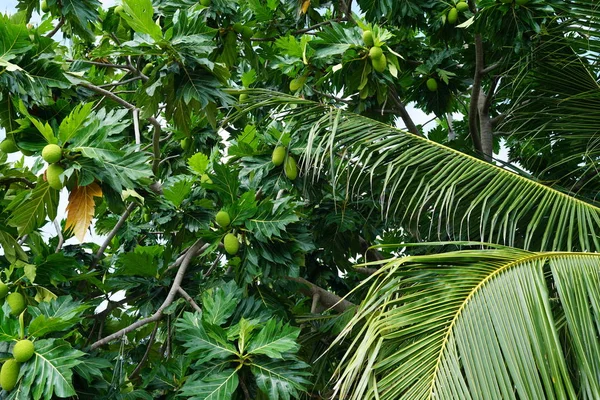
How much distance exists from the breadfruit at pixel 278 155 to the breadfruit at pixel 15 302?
4.02ft

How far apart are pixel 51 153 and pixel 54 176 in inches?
3.2

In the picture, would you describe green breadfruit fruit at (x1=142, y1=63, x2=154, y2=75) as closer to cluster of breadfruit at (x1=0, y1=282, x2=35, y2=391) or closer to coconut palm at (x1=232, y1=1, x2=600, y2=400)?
coconut palm at (x1=232, y1=1, x2=600, y2=400)

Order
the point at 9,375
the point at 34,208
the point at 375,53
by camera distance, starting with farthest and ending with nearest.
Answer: the point at 375,53 < the point at 34,208 < the point at 9,375

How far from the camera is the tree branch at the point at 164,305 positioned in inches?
119

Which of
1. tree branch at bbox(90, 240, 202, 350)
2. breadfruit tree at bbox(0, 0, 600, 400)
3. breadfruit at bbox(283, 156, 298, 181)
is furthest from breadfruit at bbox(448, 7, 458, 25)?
tree branch at bbox(90, 240, 202, 350)

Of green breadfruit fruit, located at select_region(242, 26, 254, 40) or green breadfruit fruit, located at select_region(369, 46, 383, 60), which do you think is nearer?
green breadfruit fruit, located at select_region(369, 46, 383, 60)

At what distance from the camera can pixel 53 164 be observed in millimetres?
2596

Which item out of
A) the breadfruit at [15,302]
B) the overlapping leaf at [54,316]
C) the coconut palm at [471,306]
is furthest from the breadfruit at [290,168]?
the breadfruit at [15,302]

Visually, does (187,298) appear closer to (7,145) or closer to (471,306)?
(7,145)

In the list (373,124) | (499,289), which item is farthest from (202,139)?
(499,289)

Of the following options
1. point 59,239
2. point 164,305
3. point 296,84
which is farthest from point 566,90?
point 59,239

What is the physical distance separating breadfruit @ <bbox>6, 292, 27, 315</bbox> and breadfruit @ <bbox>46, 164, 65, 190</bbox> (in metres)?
0.68

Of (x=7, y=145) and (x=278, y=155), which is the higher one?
(x=7, y=145)

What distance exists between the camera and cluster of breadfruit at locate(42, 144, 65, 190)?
2.55m
